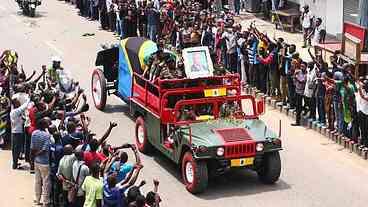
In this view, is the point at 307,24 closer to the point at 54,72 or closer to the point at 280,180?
the point at 54,72

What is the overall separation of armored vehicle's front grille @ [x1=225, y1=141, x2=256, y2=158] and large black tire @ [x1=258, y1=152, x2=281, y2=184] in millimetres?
425

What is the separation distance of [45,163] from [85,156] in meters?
1.15

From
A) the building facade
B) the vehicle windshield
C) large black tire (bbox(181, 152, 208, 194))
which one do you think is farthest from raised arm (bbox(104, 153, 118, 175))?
the building facade

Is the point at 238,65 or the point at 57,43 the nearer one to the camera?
the point at 238,65

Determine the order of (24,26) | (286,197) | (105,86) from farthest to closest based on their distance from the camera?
(24,26) < (105,86) < (286,197)

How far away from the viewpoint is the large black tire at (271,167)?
1430 centimetres

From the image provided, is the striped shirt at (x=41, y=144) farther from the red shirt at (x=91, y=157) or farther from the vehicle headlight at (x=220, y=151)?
the vehicle headlight at (x=220, y=151)

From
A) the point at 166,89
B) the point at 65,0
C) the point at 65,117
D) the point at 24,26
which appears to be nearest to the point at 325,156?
the point at 166,89

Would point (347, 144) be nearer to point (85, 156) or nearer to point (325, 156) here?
point (325, 156)

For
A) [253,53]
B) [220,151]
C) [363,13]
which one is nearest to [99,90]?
[253,53]

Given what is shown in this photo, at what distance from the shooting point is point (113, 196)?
1117cm

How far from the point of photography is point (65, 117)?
1501 centimetres

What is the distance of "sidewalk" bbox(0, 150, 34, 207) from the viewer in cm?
1405

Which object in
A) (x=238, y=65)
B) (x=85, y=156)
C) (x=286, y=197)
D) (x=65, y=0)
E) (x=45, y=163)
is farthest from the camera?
(x=65, y=0)
